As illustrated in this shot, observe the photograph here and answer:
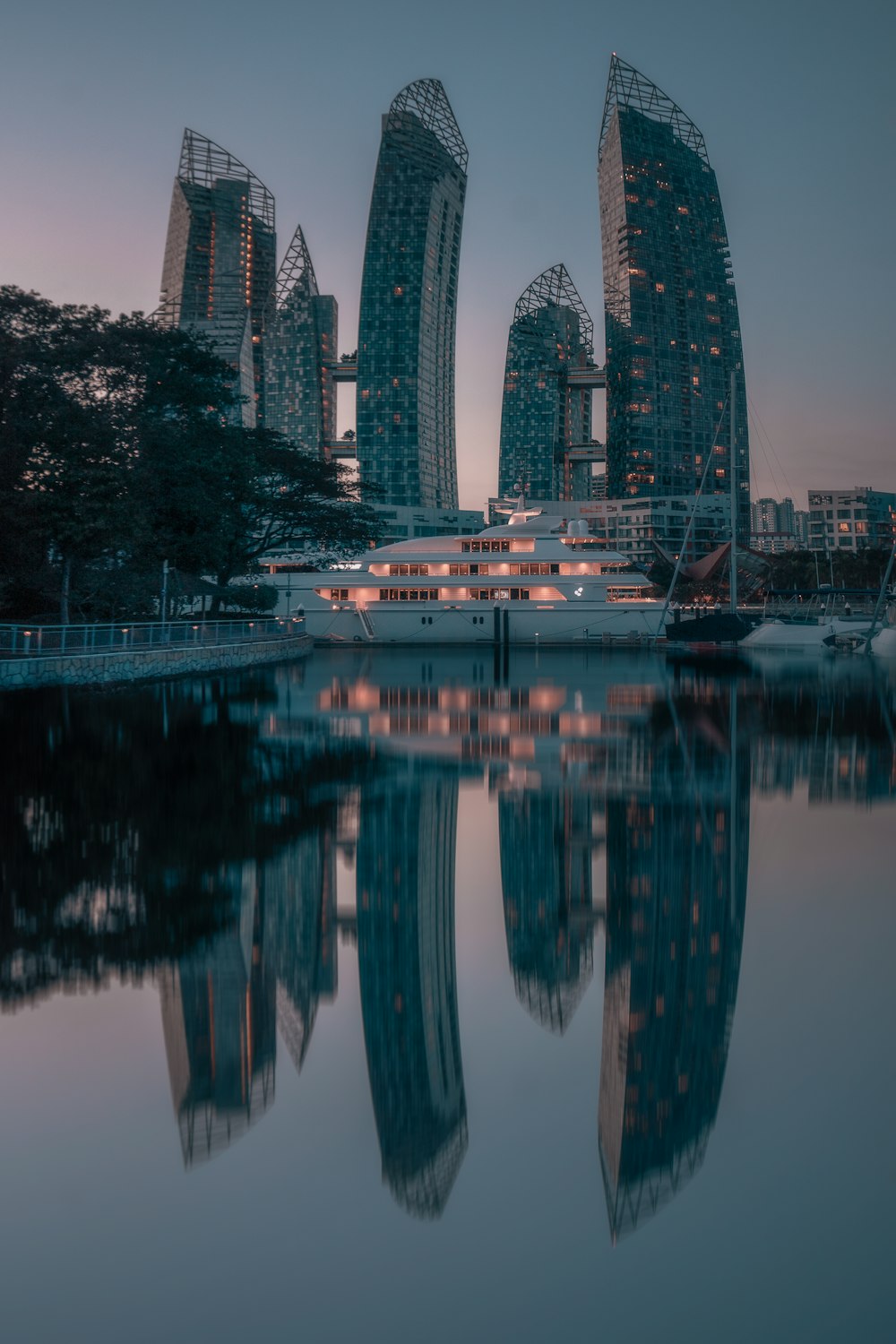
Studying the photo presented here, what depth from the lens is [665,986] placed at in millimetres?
6125

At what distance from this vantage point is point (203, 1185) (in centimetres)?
→ 411

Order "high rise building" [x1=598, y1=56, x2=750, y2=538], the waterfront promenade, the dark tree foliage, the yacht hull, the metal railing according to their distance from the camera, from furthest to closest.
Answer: "high rise building" [x1=598, y1=56, x2=750, y2=538]
the yacht hull
the dark tree foliage
the metal railing
the waterfront promenade

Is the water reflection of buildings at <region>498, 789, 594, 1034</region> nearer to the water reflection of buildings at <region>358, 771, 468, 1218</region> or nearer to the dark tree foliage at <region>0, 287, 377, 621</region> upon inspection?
the water reflection of buildings at <region>358, 771, 468, 1218</region>

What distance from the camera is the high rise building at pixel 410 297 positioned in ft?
414

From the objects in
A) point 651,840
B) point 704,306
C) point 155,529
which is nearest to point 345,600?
point 155,529

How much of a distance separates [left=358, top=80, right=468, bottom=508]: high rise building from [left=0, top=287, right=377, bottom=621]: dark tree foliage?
3426 inches

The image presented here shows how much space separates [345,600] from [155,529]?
2837 cm

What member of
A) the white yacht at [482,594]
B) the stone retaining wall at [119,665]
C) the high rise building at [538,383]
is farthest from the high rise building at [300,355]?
the stone retaining wall at [119,665]

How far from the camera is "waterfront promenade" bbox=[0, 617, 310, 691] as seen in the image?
91.9 ft

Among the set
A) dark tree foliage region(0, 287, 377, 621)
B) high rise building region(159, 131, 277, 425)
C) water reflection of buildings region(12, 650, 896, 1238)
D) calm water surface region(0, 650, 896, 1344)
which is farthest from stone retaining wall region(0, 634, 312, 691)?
high rise building region(159, 131, 277, 425)

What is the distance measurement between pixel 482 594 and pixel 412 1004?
58690 mm

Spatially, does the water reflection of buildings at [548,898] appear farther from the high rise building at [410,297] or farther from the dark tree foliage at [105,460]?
the high rise building at [410,297]

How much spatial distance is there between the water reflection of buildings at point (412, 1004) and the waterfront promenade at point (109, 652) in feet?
64.8

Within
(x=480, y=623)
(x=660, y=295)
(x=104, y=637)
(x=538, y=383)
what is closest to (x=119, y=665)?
(x=104, y=637)
